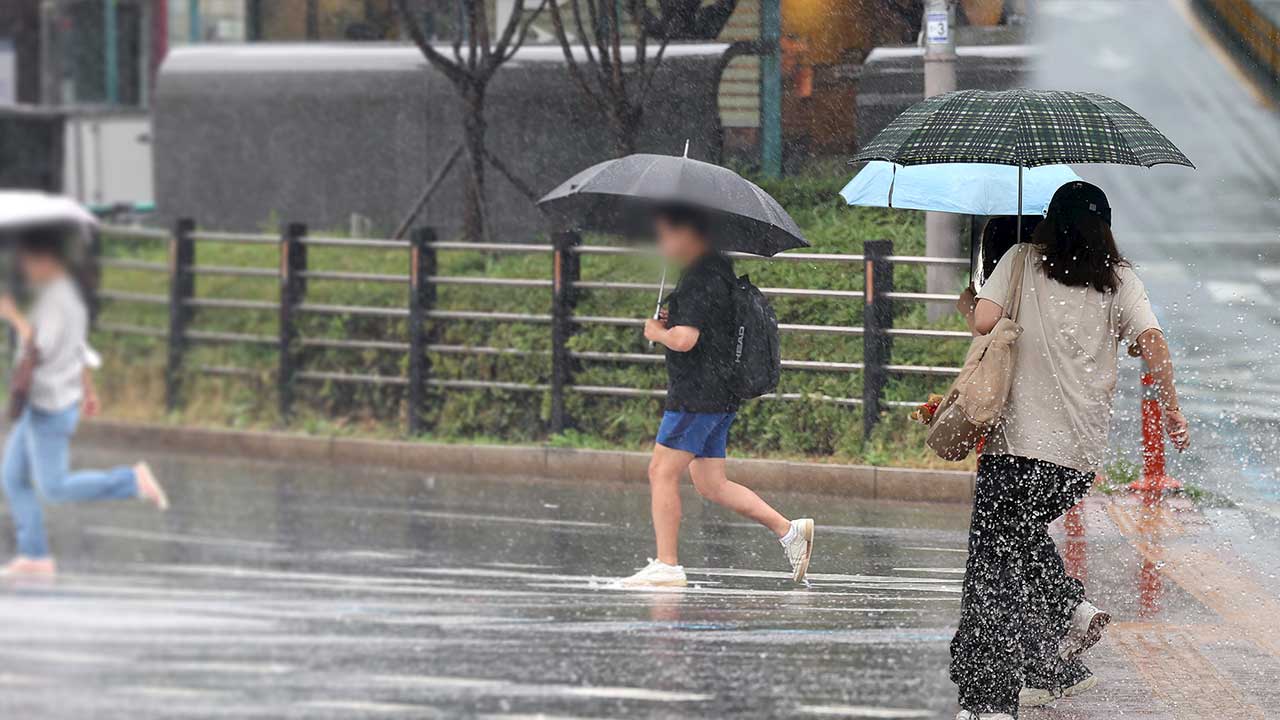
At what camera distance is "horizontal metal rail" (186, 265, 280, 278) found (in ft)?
12.3

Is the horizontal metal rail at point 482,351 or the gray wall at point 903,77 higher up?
the gray wall at point 903,77

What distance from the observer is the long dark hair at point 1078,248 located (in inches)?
197

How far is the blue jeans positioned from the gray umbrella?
304cm

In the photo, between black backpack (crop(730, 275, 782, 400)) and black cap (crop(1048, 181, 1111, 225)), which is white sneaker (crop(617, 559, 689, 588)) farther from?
black cap (crop(1048, 181, 1111, 225))

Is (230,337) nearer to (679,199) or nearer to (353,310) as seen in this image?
Answer: (353,310)

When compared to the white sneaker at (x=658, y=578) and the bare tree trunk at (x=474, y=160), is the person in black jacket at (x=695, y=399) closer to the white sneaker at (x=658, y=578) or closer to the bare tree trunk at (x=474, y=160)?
the white sneaker at (x=658, y=578)

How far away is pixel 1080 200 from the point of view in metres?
5.00

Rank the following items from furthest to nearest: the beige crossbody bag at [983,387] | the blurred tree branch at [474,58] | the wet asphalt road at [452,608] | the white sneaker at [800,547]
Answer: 1. the white sneaker at [800,547]
2. the blurred tree branch at [474,58]
3. the beige crossbody bag at [983,387]
4. the wet asphalt road at [452,608]

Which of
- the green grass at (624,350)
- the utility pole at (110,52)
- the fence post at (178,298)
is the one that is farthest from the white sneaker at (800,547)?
the utility pole at (110,52)

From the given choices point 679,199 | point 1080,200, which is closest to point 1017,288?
point 1080,200

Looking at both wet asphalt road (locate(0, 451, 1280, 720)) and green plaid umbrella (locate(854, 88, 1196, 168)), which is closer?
wet asphalt road (locate(0, 451, 1280, 720))

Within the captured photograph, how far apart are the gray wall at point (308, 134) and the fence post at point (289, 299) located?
6 centimetres

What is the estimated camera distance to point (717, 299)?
234 inches

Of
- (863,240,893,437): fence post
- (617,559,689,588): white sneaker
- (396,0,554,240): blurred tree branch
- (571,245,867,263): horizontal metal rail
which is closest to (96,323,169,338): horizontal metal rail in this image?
(396,0,554,240): blurred tree branch
